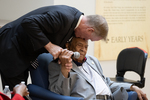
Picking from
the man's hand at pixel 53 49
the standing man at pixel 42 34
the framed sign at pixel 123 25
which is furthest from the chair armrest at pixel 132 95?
the framed sign at pixel 123 25

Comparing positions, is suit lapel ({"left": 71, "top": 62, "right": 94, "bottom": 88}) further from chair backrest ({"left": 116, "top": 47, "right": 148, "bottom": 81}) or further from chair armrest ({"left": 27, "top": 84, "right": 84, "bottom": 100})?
chair backrest ({"left": 116, "top": 47, "right": 148, "bottom": 81})

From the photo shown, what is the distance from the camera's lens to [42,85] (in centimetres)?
243

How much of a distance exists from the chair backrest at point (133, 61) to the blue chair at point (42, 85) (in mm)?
1034

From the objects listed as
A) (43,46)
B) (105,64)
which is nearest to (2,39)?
(43,46)

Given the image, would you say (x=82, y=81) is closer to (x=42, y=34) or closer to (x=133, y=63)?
(x=42, y=34)

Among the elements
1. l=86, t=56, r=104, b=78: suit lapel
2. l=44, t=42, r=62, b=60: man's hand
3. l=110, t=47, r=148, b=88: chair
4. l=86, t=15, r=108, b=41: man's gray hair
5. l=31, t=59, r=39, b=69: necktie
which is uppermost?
l=86, t=15, r=108, b=41: man's gray hair

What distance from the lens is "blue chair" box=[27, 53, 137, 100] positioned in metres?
2.25

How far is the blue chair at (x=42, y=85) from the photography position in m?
2.25

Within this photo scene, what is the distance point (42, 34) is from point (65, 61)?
36 centimetres

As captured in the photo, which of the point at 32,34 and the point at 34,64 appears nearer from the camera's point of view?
the point at 32,34

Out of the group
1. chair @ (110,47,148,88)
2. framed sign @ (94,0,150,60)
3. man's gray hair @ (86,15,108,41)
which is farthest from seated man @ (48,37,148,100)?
framed sign @ (94,0,150,60)

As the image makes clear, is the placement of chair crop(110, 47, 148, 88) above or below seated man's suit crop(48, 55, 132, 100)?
below

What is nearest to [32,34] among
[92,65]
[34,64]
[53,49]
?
[53,49]

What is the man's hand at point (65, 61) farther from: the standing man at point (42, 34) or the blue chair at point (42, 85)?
the blue chair at point (42, 85)
